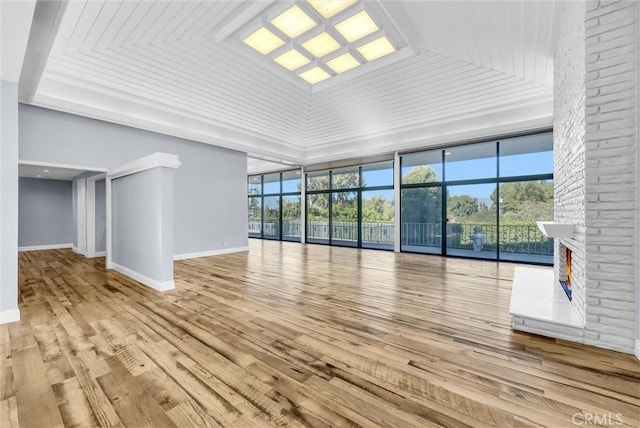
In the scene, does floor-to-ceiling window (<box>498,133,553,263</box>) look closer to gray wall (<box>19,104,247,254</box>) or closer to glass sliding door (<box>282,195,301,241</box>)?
glass sliding door (<box>282,195,301,241</box>)

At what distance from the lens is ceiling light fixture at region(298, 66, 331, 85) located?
598 cm

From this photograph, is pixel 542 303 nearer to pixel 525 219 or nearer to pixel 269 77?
pixel 525 219

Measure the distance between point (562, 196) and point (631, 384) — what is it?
2.39 m

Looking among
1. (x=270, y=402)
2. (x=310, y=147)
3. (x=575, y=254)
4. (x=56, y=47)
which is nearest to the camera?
(x=270, y=402)

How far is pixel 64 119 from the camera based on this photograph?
5316mm

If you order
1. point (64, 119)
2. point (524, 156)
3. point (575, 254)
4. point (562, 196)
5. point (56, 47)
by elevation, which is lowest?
point (575, 254)

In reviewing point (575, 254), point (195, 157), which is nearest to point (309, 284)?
point (575, 254)

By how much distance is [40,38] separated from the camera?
10.3 feet

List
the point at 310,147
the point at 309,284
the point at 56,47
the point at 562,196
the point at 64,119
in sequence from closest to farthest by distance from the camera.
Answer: the point at 562,196 → the point at 56,47 → the point at 309,284 → the point at 64,119 → the point at 310,147

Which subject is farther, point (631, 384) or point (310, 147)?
point (310, 147)

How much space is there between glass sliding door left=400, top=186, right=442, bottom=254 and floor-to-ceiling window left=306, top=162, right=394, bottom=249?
0.56 meters

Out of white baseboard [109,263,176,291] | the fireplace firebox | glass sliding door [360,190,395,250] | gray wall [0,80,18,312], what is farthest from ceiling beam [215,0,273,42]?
glass sliding door [360,190,395,250]

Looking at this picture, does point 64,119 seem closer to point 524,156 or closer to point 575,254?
point 575,254

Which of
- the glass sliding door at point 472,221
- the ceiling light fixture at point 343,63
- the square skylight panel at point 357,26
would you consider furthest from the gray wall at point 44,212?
the glass sliding door at point 472,221
